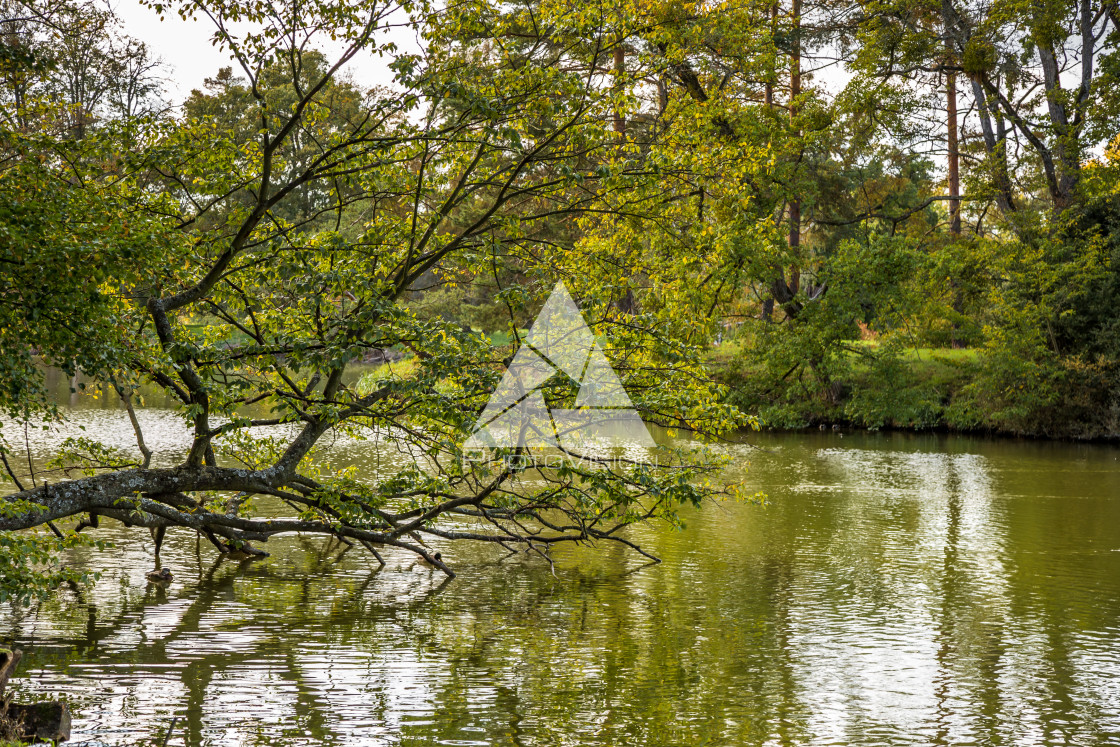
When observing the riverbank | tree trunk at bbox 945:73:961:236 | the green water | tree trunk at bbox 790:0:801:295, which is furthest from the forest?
tree trunk at bbox 945:73:961:236

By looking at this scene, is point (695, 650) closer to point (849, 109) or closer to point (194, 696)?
point (194, 696)

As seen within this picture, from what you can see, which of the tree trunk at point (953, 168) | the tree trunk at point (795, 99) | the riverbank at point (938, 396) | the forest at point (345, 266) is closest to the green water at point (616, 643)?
the forest at point (345, 266)

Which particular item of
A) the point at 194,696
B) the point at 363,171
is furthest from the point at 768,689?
the point at 363,171

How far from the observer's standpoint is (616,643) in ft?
26.5

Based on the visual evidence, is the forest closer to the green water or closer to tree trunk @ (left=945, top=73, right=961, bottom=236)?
the green water

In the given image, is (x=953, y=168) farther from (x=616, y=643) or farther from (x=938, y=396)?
(x=616, y=643)

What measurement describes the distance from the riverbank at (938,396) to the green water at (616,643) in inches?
508

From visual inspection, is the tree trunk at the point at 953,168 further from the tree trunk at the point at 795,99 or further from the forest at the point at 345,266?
the forest at the point at 345,266

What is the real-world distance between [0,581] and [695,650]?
5064 millimetres

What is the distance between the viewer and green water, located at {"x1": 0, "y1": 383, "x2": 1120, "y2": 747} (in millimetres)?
6309

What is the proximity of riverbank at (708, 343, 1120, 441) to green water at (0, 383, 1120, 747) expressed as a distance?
1289cm

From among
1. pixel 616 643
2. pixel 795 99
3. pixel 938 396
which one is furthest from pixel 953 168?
pixel 616 643

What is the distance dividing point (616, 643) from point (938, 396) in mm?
22308

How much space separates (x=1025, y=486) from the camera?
17.8m
